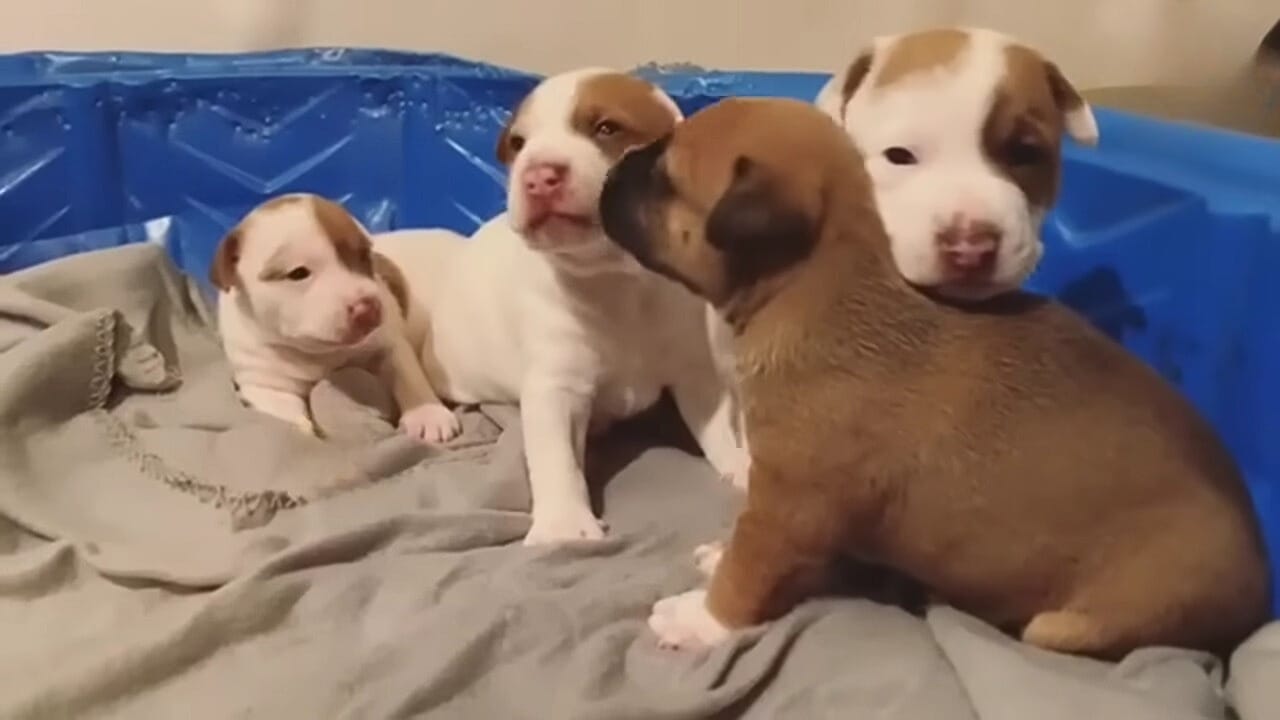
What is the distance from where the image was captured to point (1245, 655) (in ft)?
3.77

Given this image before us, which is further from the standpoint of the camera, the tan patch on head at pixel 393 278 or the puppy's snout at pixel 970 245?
the tan patch on head at pixel 393 278

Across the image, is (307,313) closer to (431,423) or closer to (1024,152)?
(431,423)

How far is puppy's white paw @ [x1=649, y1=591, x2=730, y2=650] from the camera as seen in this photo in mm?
1229

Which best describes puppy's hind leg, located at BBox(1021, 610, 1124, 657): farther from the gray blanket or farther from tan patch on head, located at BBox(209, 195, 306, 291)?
tan patch on head, located at BBox(209, 195, 306, 291)

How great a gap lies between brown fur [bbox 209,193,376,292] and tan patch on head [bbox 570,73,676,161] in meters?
0.39

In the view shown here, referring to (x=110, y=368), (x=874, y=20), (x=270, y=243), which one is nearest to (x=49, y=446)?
(x=110, y=368)

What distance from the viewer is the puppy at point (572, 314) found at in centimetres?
138

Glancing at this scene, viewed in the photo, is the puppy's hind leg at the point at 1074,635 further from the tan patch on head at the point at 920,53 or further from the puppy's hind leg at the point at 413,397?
the puppy's hind leg at the point at 413,397

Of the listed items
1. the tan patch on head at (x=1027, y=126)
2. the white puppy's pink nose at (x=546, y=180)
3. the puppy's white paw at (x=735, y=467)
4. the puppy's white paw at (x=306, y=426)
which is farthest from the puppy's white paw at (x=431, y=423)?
the tan patch on head at (x=1027, y=126)

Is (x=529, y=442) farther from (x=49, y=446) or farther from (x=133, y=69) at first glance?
(x=133, y=69)

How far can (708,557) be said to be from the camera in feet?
4.59

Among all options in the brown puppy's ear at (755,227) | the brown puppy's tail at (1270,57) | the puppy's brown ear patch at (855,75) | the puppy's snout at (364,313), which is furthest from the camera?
the brown puppy's tail at (1270,57)

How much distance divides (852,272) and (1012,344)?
142mm

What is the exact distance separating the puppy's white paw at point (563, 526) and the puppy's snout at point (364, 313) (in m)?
0.34
